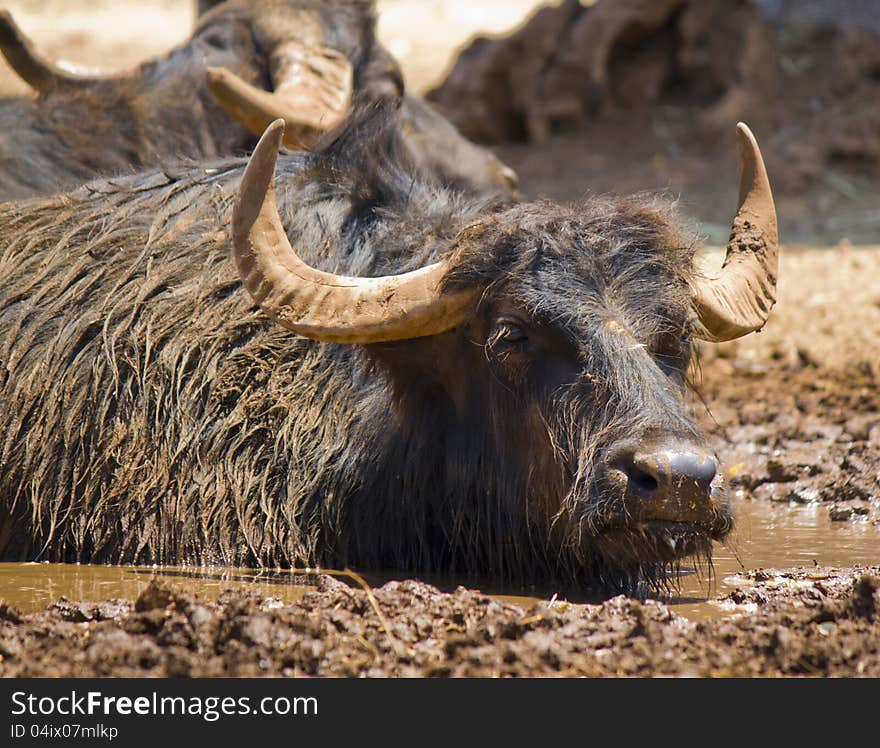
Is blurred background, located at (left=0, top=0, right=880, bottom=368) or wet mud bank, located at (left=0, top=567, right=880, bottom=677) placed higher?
blurred background, located at (left=0, top=0, right=880, bottom=368)

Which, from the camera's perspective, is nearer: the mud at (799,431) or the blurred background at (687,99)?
the mud at (799,431)

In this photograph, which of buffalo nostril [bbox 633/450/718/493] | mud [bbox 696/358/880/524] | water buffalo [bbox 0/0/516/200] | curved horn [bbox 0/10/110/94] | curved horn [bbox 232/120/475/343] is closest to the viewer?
buffalo nostril [bbox 633/450/718/493]

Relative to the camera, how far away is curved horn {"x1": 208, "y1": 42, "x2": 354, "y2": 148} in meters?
7.12

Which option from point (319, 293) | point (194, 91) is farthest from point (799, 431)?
point (194, 91)

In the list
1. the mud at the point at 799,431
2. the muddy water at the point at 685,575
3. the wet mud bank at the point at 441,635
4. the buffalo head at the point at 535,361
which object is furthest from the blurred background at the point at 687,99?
the wet mud bank at the point at 441,635

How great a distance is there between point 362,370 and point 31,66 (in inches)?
158

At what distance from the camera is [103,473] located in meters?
5.59

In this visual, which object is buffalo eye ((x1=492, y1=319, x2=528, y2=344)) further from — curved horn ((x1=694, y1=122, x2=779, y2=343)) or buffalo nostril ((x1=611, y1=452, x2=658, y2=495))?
curved horn ((x1=694, y1=122, x2=779, y2=343))

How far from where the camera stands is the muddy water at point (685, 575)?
15.8 feet

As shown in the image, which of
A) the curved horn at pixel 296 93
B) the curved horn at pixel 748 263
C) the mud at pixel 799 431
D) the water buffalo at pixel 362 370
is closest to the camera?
the water buffalo at pixel 362 370

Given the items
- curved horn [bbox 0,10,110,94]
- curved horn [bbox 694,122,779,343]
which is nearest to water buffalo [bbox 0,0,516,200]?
curved horn [bbox 0,10,110,94]

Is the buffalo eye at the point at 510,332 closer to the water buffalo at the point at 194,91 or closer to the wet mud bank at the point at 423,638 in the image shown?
the wet mud bank at the point at 423,638

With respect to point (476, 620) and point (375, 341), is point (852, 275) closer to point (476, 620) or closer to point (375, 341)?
point (375, 341)

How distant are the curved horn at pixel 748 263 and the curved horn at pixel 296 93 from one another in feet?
7.09
